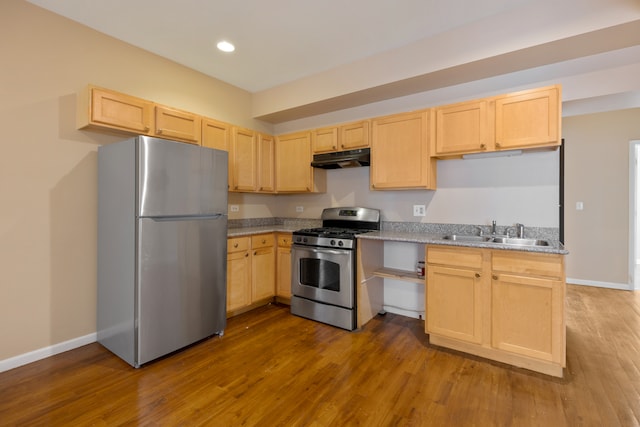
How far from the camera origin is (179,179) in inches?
95.7

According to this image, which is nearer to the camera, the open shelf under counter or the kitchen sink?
the kitchen sink

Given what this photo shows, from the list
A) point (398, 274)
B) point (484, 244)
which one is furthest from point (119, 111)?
point (484, 244)

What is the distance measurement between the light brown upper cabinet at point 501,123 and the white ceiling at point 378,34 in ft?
1.16

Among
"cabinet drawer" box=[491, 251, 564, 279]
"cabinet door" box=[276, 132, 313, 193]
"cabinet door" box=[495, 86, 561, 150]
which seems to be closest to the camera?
"cabinet drawer" box=[491, 251, 564, 279]

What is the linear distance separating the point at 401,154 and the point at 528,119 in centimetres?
109

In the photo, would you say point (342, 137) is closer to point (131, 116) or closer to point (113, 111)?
point (131, 116)

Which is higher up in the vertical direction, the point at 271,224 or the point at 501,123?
the point at 501,123

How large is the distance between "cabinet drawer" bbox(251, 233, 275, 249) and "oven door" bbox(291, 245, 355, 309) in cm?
39

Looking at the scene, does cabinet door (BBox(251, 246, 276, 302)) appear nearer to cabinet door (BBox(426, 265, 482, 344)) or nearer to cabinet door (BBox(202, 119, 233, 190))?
cabinet door (BBox(202, 119, 233, 190))

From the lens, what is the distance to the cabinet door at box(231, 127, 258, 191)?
11.6 ft

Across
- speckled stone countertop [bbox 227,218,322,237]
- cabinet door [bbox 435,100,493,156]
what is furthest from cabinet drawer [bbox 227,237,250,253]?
cabinet door [bbox 435,100,493,156]

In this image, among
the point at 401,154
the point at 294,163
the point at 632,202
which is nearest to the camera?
the point at 401,154

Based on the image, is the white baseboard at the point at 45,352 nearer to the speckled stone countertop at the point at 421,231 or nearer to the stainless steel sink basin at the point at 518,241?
the speckled stone countertop at the point at 421,231

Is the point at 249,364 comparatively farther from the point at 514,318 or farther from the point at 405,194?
the point at 405,194
